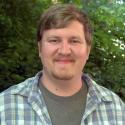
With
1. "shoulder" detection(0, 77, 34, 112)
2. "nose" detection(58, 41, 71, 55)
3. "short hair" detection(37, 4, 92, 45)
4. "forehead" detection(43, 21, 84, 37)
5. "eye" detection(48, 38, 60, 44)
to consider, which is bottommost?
"shoulder" detection(0, 77, 34, 112)

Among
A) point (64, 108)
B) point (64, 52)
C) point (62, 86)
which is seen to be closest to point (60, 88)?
point (62, 86)

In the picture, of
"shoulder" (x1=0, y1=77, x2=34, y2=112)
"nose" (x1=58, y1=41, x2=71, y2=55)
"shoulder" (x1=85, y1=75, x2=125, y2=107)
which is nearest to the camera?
"nose" (x1=58, y1=41, x2=71, y2=55)

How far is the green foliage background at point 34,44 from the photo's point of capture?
5.12 m

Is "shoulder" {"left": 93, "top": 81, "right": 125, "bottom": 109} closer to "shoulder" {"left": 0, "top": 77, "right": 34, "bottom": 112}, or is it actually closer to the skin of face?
the skin of face

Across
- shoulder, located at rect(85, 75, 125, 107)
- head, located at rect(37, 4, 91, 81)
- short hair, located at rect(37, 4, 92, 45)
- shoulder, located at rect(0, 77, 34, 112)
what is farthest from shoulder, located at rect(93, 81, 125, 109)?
shoulder, located at rect(0, 77, 34, 112)

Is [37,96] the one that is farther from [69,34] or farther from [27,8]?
[27,8]

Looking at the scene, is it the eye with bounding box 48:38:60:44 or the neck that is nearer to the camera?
the eye with bounding box 48:38:60:44

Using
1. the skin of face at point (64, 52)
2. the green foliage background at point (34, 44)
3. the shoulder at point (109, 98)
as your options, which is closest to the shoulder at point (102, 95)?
the shoulder at point (109, 98)

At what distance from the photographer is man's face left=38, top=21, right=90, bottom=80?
313 centimetres

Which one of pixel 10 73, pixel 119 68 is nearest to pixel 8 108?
pixel 10 73

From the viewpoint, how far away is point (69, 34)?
10.3 ft

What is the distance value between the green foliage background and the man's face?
1846 mm

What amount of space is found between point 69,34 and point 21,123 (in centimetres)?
65

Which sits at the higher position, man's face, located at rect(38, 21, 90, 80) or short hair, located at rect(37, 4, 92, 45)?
short hair, located at rect(37, 4, 92, 45)
